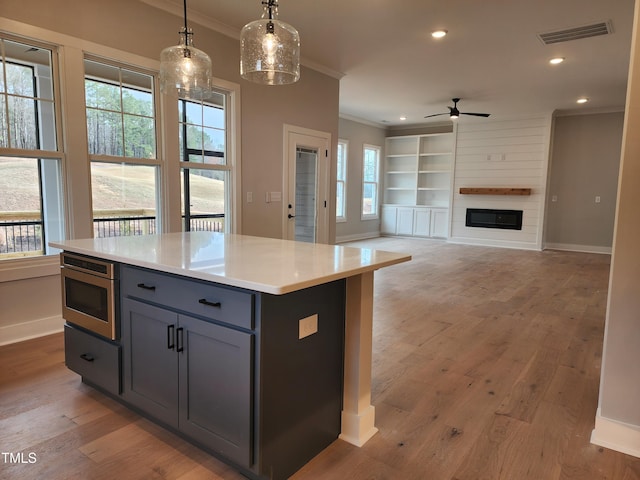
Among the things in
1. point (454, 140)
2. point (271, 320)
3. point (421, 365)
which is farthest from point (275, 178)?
point (454, 140)

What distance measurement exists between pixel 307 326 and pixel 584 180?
27.8ft

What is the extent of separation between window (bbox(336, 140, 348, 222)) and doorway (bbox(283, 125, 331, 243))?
3.35 m

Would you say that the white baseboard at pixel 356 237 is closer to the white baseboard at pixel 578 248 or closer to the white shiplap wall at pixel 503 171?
the white shiplap wall at pixel 503 171

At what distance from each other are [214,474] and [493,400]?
162 cm

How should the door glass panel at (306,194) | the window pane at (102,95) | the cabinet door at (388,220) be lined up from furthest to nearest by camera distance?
the cabinet door at (388,220), the door glass panel at (306,194), the window pane at (102,95)

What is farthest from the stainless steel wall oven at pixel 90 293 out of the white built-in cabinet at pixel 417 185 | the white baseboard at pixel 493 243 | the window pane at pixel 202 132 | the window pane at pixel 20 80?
the white built-in cabinet at pixel 417 185

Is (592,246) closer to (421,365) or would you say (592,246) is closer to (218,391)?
(421,365)

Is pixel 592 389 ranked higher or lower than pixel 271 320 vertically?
lower

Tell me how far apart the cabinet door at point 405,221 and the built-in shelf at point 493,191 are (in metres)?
1.53

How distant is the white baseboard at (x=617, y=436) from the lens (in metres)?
1.92

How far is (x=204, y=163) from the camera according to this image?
4.23 metres

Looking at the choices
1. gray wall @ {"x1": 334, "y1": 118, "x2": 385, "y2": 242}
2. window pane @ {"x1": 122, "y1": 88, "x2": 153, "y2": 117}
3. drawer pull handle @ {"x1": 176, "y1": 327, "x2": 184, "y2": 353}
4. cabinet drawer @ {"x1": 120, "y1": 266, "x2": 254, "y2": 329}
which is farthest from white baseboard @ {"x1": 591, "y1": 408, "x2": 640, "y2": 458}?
gray wall @ {"x1": 334, "y1": 118, "x2": 385, "y2": 242}

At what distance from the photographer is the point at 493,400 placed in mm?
2422

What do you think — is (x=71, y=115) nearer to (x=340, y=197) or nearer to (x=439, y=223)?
(x=340, y=197)
